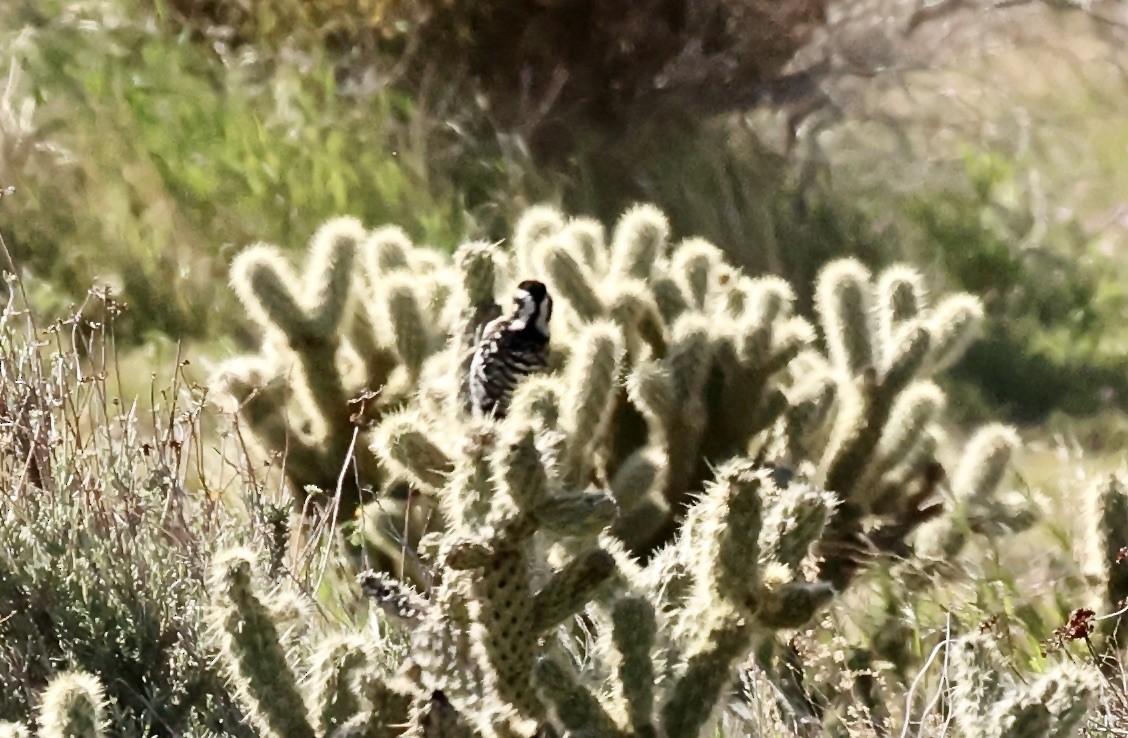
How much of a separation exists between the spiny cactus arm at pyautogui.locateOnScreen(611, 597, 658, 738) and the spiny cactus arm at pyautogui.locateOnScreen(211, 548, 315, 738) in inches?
20.8

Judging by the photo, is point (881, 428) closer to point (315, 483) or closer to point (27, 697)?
point (315, 483)

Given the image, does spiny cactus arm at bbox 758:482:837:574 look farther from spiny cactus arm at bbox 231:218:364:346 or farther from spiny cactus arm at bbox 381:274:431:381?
spiny cactus arm at bbox 231:218:364:346

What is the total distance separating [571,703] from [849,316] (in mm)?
2011

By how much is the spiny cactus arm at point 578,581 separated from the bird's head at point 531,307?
1.42 metres

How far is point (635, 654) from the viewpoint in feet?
8.34

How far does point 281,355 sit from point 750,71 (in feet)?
11.8

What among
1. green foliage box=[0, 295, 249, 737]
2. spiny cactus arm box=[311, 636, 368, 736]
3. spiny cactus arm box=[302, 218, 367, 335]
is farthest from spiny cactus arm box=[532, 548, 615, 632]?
spiny cactus arm box=[302, 218, 367, 335]

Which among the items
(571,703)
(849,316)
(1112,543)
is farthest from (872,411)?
(571,703)

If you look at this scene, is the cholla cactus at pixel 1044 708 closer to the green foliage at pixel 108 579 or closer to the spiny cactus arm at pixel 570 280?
the green foliage at pixel 108 579

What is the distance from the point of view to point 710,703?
8.57ft

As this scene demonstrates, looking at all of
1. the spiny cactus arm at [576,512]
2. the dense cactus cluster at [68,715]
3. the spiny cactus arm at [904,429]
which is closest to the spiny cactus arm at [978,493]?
the spiny cactus arm at [904,429]

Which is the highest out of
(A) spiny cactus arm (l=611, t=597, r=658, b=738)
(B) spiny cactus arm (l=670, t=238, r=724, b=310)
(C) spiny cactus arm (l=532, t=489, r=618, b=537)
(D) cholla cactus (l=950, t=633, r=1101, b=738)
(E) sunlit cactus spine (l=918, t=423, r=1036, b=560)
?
(C) spiny cactus arm (l=532, t=489, r=618, b=537)

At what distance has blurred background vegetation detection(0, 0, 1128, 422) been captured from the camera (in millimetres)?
6699

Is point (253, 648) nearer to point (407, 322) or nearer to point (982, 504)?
point (407, 322)
